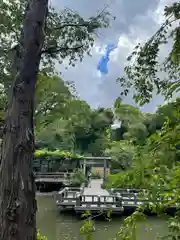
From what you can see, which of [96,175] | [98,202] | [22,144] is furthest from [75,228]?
[96,175]

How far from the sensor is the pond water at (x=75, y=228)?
7.12m

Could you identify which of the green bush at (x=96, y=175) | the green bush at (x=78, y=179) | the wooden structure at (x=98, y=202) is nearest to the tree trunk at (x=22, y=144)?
the wooden structure at (x=98, y=202)

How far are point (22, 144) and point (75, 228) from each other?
22.4ft

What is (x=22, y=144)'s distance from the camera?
1513 millimetres

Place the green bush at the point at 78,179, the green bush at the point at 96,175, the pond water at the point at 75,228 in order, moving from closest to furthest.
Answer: the pond water at the point at 75,228
the green bush at the point at 78,179
the green bush at the point at 96,175

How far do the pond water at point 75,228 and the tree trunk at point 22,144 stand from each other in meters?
5.32

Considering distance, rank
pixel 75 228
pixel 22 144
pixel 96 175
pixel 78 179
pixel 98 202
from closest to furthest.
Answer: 1. pixel 22 144
2. pixel 75 228
3. pixel 98 202
4. pixel 78 179
5. pixel 96 175

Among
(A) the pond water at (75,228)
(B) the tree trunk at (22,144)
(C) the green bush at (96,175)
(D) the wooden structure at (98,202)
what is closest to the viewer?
(B) the tree trunk at (22,144)

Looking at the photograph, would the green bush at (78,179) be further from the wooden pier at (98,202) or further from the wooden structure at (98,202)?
the wooden pier at (98,202)

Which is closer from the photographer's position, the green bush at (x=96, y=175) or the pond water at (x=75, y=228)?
the pond water at (x=75, y=228)

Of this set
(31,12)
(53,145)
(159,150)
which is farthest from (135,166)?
(53,145)

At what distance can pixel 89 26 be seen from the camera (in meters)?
3.06

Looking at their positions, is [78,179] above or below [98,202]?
above

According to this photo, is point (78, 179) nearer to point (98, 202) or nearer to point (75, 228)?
point (98, 202)
